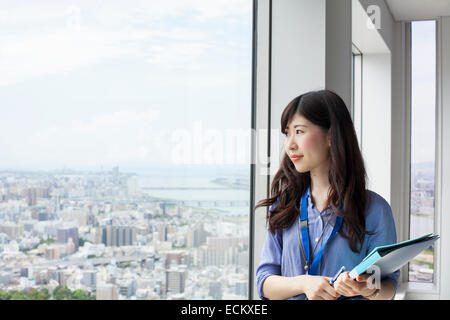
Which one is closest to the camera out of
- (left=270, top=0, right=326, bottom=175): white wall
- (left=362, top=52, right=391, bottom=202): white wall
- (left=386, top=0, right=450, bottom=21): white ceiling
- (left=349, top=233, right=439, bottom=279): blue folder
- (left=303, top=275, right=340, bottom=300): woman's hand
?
(left=349, top=233, right=439, bottom=279): blue folder

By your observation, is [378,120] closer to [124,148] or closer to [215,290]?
[215,290]

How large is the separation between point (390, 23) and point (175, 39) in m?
2.90

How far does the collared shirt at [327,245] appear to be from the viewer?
1086 millimetres

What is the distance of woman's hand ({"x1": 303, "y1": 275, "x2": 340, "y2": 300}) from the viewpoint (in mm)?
1015

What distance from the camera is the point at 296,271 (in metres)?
1.12

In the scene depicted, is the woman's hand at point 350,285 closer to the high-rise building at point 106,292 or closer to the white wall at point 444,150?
the high-rise building at point 106,292

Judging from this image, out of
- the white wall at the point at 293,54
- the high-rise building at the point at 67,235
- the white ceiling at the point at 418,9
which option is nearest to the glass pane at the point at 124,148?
the high-rise building at the point at 67,235

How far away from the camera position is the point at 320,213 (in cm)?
114

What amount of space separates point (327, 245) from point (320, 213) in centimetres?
8

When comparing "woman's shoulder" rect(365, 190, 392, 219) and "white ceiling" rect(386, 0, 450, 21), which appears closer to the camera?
"woman's shoulder" rect(365, 190, 392, 219)

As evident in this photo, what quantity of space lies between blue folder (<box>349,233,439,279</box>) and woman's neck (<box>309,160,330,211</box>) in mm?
245

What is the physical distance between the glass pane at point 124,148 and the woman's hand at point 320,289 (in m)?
0.53

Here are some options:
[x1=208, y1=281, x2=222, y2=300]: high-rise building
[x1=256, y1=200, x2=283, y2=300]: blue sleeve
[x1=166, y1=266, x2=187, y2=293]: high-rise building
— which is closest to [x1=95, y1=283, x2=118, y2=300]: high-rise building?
[x1=166, y1=266, x2=187, y2=293]: high-rise building

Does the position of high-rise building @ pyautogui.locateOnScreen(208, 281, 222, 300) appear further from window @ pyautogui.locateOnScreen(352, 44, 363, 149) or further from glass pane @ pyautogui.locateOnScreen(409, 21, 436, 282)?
glass pane @ pyautogui.locateOnScreen(409, 21, 436, 282)
